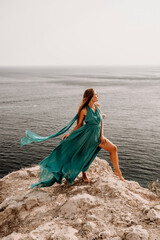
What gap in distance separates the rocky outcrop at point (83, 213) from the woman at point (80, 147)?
474 mm

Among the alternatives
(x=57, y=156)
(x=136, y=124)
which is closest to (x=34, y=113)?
(x=136, y=124)

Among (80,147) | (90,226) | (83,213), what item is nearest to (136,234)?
(90,226)

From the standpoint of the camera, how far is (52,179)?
647cm

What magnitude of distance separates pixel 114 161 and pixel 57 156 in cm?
160

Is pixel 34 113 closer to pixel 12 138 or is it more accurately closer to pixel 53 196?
pixel 12 138

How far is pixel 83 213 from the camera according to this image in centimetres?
503

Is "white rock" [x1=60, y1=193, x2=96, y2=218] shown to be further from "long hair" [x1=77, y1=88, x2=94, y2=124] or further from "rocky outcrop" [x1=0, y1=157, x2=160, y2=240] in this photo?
"long hair" [x1=77, y1=88, x2=94, y2=124]

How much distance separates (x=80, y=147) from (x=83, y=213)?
72.0 inches

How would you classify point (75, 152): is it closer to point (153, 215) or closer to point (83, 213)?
point (83, 213)

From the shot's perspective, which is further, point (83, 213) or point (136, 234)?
point (83, 213)

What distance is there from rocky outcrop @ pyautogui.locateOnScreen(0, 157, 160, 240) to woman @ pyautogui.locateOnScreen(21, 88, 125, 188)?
0.47 m

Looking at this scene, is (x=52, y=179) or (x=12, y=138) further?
(x=12, y=138)

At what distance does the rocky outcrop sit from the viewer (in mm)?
4344

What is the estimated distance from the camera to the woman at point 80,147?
620 cm
